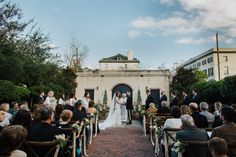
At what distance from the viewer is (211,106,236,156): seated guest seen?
4828 mm

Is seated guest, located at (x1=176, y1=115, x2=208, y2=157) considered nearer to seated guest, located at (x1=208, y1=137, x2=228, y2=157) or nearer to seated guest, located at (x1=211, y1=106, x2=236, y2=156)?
seated guest, located at (x1=211, y1=106, x2=236, y2=156)

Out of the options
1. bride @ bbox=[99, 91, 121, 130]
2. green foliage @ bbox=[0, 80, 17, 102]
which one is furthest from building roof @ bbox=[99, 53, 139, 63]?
green foliage @ bbox=[0, 80, 17, 102]

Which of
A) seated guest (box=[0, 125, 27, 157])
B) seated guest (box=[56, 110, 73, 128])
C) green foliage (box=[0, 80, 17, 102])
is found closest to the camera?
seated guest (box=[0, 125, 27, 157])

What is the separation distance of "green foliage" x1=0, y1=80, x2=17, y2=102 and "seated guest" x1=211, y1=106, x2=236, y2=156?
47.9ft

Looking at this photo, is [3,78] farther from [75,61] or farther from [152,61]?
[152,61]

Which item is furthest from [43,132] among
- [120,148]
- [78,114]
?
[120,148]

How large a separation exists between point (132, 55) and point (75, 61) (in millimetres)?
15549

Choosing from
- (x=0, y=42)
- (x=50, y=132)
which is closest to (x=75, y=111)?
(x=50, y=132)

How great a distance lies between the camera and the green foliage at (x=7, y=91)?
16.9m

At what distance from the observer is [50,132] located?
202 inches

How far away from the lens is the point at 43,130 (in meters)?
5.13

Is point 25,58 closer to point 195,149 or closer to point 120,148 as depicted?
point 120,148

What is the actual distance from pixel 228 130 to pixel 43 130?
327cm

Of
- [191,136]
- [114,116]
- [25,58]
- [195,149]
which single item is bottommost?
[114,116]
